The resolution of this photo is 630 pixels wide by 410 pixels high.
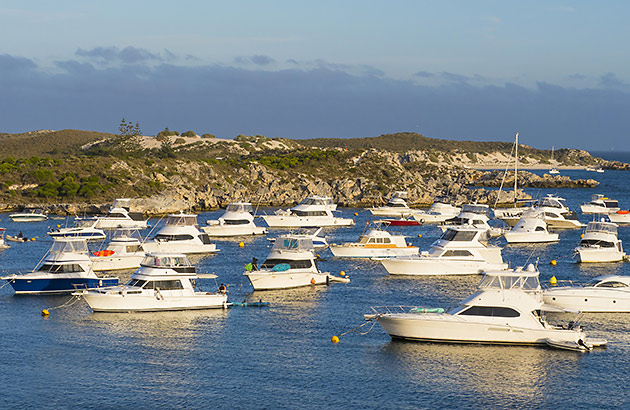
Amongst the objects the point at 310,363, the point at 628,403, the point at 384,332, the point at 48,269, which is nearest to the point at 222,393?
the point at 310,363

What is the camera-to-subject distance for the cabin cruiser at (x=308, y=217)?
329 ft

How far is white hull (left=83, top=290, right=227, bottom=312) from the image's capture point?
148ft

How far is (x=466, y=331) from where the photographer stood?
38.7 m

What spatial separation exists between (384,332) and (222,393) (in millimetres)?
11890

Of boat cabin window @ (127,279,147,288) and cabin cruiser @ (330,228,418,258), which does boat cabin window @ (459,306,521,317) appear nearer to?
boat cabin window @ (127,279,147,288)

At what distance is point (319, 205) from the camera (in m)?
103

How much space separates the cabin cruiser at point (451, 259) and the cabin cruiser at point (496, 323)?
20.0m

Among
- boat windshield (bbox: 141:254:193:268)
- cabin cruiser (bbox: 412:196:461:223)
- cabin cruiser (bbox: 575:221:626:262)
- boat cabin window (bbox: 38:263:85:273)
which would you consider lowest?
cabin cruiser (bbox: 412:196:461:223)

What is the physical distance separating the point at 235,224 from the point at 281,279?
36827mm

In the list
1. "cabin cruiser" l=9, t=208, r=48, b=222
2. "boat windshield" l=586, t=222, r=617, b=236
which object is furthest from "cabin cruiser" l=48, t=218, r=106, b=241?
"boat windshield" l=586, t=222, r=617, b=236

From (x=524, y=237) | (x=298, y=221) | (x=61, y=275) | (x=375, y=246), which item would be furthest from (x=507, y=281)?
(x=298, y=221)

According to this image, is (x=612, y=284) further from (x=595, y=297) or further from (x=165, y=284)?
(x=165, y=284)

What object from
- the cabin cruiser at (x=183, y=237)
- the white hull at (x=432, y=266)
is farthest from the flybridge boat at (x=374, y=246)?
the cabin cruiser at (x=183, y=237)

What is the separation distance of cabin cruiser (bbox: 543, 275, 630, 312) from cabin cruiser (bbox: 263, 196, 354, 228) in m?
55.5
